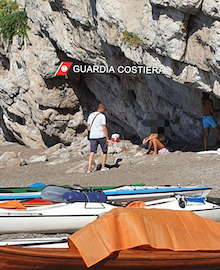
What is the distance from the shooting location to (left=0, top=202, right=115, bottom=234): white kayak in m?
4.46

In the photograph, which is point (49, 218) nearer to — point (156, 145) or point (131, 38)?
point (131, 38)

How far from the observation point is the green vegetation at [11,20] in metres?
13.6

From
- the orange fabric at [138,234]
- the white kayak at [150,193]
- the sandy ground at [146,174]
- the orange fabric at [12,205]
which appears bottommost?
the sandy ground at [146,174]

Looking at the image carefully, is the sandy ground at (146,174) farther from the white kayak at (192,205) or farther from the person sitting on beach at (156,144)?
the white kayak at (192,205)

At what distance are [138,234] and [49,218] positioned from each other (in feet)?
6.22

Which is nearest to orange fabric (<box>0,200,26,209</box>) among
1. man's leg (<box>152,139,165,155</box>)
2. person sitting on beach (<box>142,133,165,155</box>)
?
person sitting on beach (<box>142,133,165,155</box>)

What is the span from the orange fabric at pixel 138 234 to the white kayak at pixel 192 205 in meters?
1.26

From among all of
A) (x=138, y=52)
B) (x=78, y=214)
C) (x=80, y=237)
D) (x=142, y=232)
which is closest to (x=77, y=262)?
(x=80, y=237)

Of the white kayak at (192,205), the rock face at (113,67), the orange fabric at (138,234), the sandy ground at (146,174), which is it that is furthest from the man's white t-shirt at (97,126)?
the orange fabric at (138,234)

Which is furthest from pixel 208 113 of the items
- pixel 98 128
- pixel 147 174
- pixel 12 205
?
pixel 12 205

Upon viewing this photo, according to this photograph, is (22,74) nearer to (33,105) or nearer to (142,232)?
(33,105)

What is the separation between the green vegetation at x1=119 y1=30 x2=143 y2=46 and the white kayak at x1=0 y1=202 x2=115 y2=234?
5.09m

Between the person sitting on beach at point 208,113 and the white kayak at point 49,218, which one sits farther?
the person sitting on beach at point 208,113

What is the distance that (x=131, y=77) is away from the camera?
1133 cm
